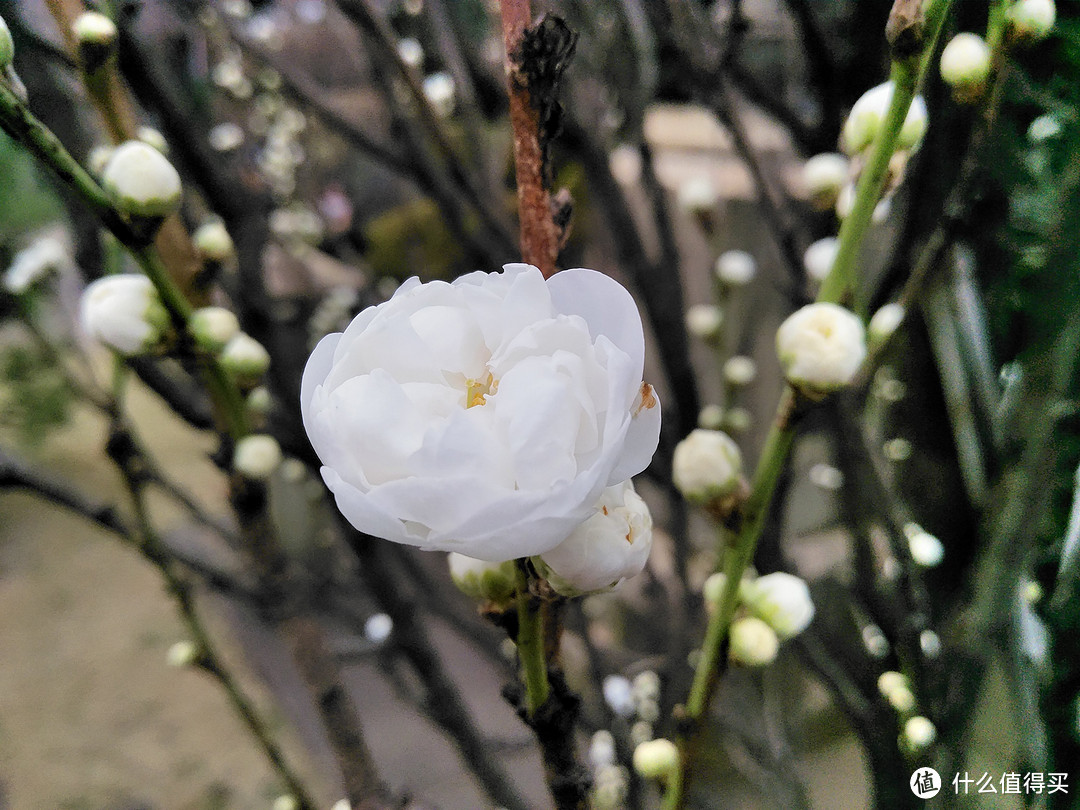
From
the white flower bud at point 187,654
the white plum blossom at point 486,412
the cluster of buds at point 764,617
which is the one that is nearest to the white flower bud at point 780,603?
the cluster of buds at point 764,617

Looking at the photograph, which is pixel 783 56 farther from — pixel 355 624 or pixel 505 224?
pixel 355 624

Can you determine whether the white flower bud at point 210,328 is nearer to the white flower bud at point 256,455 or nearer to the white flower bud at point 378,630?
the white flower bud at point 256,455

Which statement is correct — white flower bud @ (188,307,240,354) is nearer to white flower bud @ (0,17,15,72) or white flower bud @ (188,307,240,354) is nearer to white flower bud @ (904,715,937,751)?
white flower bud @ (0,17,15,72)

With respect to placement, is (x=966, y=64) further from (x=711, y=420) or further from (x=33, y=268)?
(x=33, y=268)

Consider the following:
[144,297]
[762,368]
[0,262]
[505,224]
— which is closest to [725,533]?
[144,297]

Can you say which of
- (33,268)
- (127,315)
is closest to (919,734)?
(127,315)
